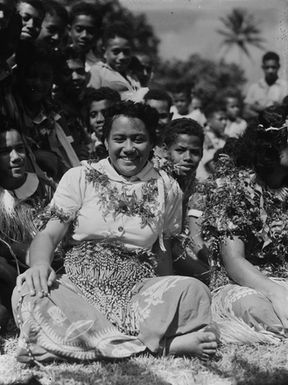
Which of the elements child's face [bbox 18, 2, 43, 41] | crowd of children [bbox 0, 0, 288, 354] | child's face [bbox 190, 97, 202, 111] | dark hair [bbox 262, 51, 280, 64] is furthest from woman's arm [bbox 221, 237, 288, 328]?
dark hair [bbox 262, 51, 280, 64]

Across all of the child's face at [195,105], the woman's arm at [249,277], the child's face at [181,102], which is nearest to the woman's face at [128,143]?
the woman's arm at [249,277]

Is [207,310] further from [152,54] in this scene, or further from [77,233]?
[152,54]

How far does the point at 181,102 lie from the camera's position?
6809mm

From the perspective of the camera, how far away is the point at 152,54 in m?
6.75

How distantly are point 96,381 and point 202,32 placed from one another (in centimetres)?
497

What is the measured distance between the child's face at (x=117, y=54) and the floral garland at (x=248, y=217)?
1896 millimetres

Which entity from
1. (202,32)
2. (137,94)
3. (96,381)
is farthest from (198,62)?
(96,381)

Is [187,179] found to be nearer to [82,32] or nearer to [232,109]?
[82,32]

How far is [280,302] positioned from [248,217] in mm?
550

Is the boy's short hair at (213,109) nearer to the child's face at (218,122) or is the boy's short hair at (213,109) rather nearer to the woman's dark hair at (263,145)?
the child's face at (218,122)

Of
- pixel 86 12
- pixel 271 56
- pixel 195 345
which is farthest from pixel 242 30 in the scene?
pixel 195 345

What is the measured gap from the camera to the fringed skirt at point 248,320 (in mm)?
3844

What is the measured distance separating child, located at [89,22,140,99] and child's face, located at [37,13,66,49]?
15.7 inches

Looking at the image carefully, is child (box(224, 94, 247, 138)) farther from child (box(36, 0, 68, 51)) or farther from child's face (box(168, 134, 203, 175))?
child (box(36, 0, 68, 51))
